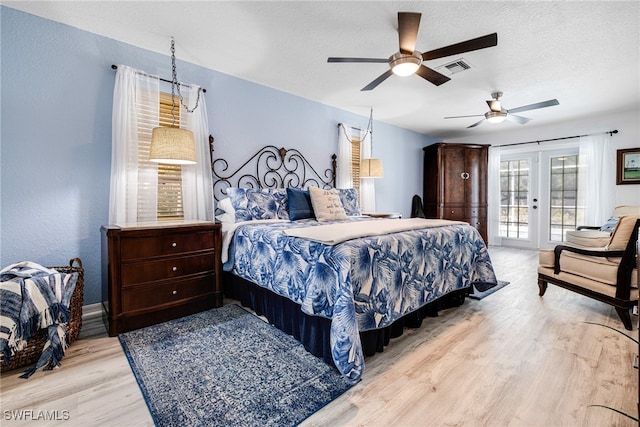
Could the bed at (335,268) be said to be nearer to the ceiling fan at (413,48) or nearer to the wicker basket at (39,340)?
the wicker basket at (39,340)

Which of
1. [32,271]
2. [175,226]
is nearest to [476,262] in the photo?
[175,226]

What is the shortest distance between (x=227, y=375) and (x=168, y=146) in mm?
1881

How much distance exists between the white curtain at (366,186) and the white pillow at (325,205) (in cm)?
161

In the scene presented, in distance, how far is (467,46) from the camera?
6.84 ft

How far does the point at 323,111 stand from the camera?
429cm

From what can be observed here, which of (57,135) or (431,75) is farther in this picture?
(431,75)

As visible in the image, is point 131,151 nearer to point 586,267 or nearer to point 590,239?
point 586,267

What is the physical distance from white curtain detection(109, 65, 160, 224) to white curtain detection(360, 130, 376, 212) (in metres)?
3.14

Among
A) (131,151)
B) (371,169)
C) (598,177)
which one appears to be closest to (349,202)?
(371,169)

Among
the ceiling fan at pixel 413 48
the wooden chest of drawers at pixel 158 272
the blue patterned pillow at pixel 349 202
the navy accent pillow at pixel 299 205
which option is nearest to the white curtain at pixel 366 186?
the blue patterned pillow at pixel 349 202

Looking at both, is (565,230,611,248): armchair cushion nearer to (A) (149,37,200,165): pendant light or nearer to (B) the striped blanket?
(A) (149,37,200,165): pendant light

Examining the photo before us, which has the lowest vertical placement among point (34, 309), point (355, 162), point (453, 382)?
point (453, 382)

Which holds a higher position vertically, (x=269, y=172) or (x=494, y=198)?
(x=269, y=172)

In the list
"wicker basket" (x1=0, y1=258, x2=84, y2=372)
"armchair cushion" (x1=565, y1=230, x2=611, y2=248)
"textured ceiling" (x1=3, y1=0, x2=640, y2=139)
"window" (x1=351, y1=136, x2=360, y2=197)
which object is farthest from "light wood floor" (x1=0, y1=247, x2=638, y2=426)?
"window" (x1=351, y1=136, x2=360, y2=197)
